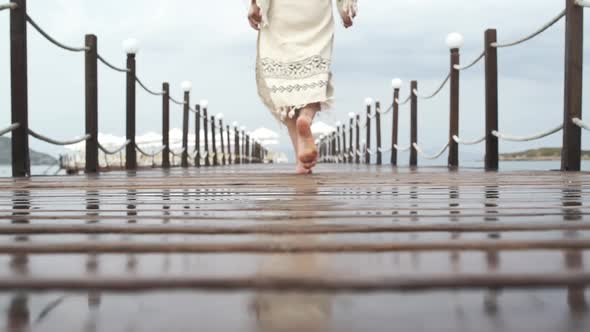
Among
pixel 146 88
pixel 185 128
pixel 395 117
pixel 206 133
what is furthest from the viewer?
pixel 206 133

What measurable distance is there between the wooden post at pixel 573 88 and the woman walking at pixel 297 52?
840mm

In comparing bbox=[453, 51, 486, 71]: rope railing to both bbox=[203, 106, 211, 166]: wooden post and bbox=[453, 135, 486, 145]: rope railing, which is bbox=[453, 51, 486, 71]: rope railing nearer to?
bbox=[453, 135, 486, 145]: rope railing

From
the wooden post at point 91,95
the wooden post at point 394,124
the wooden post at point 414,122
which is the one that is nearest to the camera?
the wooden post at point 91,95

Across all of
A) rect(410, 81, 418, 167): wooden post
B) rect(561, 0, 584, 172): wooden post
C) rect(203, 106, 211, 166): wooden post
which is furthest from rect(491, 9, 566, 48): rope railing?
rect(203, 106, 211, 166): wooden post

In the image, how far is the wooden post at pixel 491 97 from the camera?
3.12 metres

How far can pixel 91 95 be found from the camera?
314cm

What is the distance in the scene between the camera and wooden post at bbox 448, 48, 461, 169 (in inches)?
150

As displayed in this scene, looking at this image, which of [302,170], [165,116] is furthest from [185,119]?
[302,170]

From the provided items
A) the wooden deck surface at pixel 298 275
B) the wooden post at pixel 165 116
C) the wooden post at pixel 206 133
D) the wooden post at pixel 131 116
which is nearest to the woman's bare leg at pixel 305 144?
the wooden deck surface at pixel 298 275

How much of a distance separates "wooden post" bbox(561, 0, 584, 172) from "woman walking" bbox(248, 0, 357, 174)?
840mm

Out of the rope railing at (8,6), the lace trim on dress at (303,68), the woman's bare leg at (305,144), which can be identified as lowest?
the woman's bare leg at (305,144)

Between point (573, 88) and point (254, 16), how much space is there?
123 cm

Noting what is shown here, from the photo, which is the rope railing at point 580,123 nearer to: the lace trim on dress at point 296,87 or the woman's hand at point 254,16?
the lace trim on dress at point 296,87

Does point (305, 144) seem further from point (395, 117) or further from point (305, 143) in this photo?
point (395, 117)
